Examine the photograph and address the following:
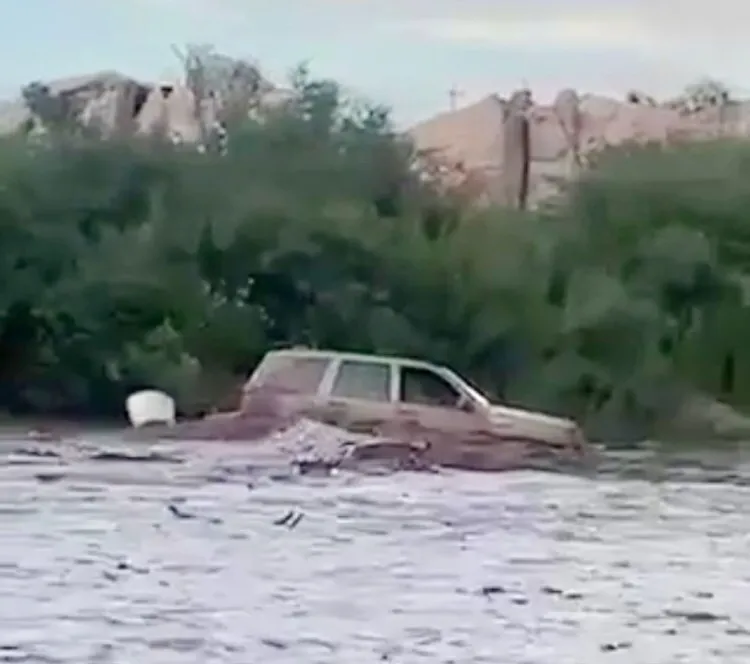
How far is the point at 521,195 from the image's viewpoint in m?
3.04

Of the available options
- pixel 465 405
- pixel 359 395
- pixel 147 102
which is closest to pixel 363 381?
pixel 359 395

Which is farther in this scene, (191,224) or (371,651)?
(191,224)

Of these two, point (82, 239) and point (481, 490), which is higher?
point (82, 239)

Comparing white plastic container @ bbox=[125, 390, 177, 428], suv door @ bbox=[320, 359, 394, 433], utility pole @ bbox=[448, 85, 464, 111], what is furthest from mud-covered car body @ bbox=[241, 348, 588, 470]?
utility pole @ bbox=[448, 85, 464, 111]

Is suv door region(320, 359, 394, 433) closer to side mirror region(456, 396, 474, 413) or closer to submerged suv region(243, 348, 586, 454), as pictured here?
submerged suv region(243, 348, 586, 454)

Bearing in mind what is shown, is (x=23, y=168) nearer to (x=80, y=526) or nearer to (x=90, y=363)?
(x=90, y=363)

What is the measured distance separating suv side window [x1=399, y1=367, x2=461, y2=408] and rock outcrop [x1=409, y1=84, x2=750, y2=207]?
290 millimetres

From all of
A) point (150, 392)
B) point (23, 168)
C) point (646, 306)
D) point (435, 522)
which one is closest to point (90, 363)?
point (150, 392)

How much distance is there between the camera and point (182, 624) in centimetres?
274

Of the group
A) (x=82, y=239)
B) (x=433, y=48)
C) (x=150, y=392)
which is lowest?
(x=150, y=392)

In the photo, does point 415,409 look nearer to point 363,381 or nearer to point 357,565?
point 363,381

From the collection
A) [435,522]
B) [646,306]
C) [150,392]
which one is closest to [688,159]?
[646,306]

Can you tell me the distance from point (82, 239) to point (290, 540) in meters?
0.55

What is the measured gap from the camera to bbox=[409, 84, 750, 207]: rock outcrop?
304 centimetres
